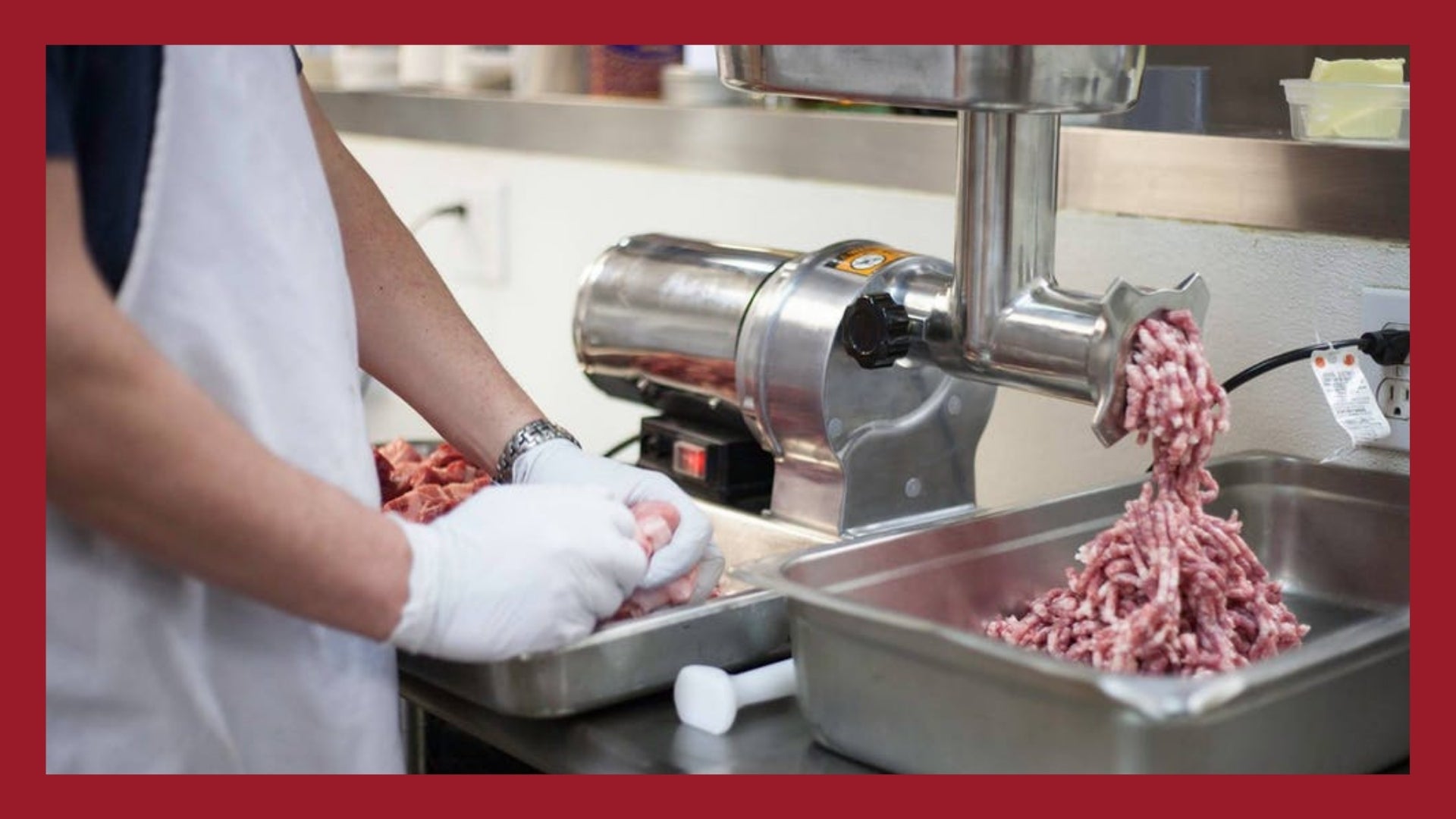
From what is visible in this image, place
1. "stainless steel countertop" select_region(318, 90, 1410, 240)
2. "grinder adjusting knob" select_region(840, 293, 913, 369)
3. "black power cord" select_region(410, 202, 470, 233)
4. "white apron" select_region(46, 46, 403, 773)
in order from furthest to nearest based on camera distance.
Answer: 1. "black power cord" select_region(410, 202, 470, 233)
2. "stainless steel countertop" select_region(318, 90, 1410, 240)
3. "grinder adjusting knob" select_region(840, 293, 913, 369)
4. "white apron" select_region(46, 46, 403, 773)

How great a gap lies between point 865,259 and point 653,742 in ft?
1.58

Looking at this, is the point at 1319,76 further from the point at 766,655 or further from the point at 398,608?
the point at 398,608

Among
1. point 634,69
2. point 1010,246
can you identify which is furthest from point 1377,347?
point 634,69

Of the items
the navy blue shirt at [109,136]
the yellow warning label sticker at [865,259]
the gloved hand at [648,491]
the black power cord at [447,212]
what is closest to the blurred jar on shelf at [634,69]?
the black power cord at [447,212]

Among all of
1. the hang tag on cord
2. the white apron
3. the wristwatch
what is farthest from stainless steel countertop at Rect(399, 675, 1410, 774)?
the hang tag on cord

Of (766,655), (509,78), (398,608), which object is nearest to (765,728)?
(766,655)

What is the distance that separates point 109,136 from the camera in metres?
1.00

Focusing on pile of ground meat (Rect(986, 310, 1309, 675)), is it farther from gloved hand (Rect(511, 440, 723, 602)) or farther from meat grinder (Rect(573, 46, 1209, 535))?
gloved hand (Rect(511, 440, 723, 602))

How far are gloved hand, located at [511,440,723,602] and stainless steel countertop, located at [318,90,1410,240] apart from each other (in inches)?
22.3

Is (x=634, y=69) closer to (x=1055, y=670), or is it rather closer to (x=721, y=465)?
(x=721, y=465)

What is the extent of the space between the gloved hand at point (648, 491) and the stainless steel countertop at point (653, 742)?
3.6 inches

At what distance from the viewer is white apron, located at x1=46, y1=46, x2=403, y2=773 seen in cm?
104

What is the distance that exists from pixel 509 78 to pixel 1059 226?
1.15 metres

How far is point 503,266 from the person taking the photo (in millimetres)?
2529
